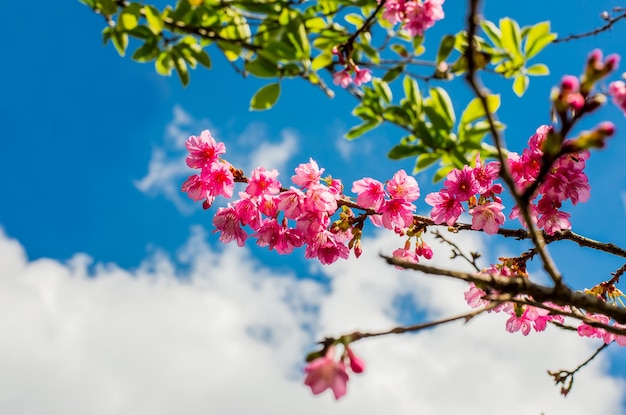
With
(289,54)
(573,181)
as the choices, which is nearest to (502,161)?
(289,54)

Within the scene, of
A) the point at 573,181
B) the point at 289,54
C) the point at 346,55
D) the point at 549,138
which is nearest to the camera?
the point at 549,138

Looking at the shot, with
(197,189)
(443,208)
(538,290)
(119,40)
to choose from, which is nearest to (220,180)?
(197,189)

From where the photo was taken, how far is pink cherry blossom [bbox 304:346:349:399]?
1523 millimetres

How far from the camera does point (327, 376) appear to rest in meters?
1.53

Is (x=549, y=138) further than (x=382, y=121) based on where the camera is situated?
No

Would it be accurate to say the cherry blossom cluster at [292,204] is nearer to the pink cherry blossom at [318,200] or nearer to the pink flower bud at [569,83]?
the pink cherry blossom at [318,200]

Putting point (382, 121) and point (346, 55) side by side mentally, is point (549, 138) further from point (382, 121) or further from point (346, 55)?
point (346, 55)

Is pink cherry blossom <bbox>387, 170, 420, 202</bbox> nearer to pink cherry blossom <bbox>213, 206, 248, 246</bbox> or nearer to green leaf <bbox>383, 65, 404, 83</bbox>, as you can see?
pink cherry blossom <bbox>213, 206, 248, 246</bbox>

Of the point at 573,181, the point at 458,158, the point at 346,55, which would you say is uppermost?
the point at 346,55

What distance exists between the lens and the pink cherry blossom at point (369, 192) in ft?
10.7

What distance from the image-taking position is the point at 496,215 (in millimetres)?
3086

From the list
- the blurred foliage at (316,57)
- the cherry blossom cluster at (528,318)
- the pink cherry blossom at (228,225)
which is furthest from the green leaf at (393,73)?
the cherry blossom cluster at (528,318)

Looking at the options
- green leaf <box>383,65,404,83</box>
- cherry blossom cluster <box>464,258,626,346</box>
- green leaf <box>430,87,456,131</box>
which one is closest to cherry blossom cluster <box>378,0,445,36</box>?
green leaf <box>383,65,404,83</box>

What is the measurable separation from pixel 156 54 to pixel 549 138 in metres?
1.37
